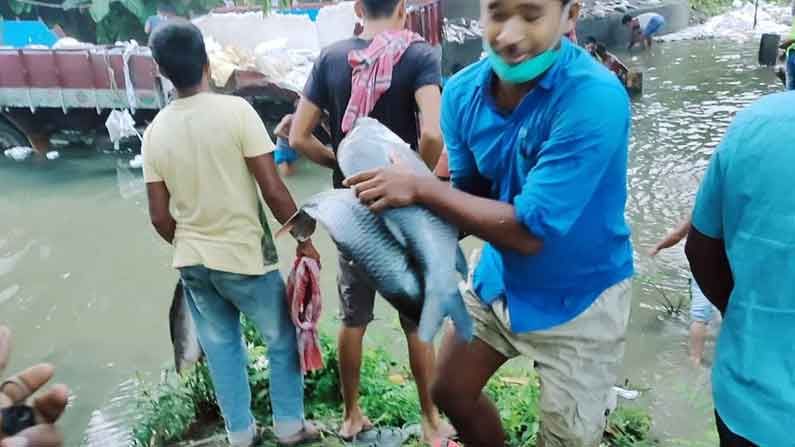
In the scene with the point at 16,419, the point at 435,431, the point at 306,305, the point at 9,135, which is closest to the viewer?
the point at 16,419

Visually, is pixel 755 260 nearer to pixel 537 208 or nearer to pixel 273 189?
pixel 537 208

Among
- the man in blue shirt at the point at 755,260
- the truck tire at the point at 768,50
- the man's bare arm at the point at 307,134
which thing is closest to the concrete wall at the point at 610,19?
the truck tire at the point at 768,50

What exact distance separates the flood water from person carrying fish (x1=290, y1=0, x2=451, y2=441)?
1.29m

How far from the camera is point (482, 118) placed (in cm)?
181

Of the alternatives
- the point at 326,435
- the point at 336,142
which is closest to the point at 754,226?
the point at 336,142

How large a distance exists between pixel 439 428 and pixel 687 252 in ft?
5.05

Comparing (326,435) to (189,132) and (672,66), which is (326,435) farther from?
(672,66)

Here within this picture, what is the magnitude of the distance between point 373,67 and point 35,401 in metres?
1.57

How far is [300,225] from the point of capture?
1904 millimetres

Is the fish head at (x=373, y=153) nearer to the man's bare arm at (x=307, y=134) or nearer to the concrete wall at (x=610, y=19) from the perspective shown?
the man's bare arm at (x=307, y=134)

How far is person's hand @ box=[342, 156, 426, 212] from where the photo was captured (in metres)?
1.63

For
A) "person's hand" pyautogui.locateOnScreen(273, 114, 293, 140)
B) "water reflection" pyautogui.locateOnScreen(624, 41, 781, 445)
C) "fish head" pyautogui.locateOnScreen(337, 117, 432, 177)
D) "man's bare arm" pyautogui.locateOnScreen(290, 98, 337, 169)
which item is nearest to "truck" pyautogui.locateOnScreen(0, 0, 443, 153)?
"water reflection" pyautogui.locateOnScreen(624, 41, 781, 445)

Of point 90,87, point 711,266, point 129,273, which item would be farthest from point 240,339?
point 90,87

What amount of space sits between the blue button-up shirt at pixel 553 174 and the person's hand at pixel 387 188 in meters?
0.25
